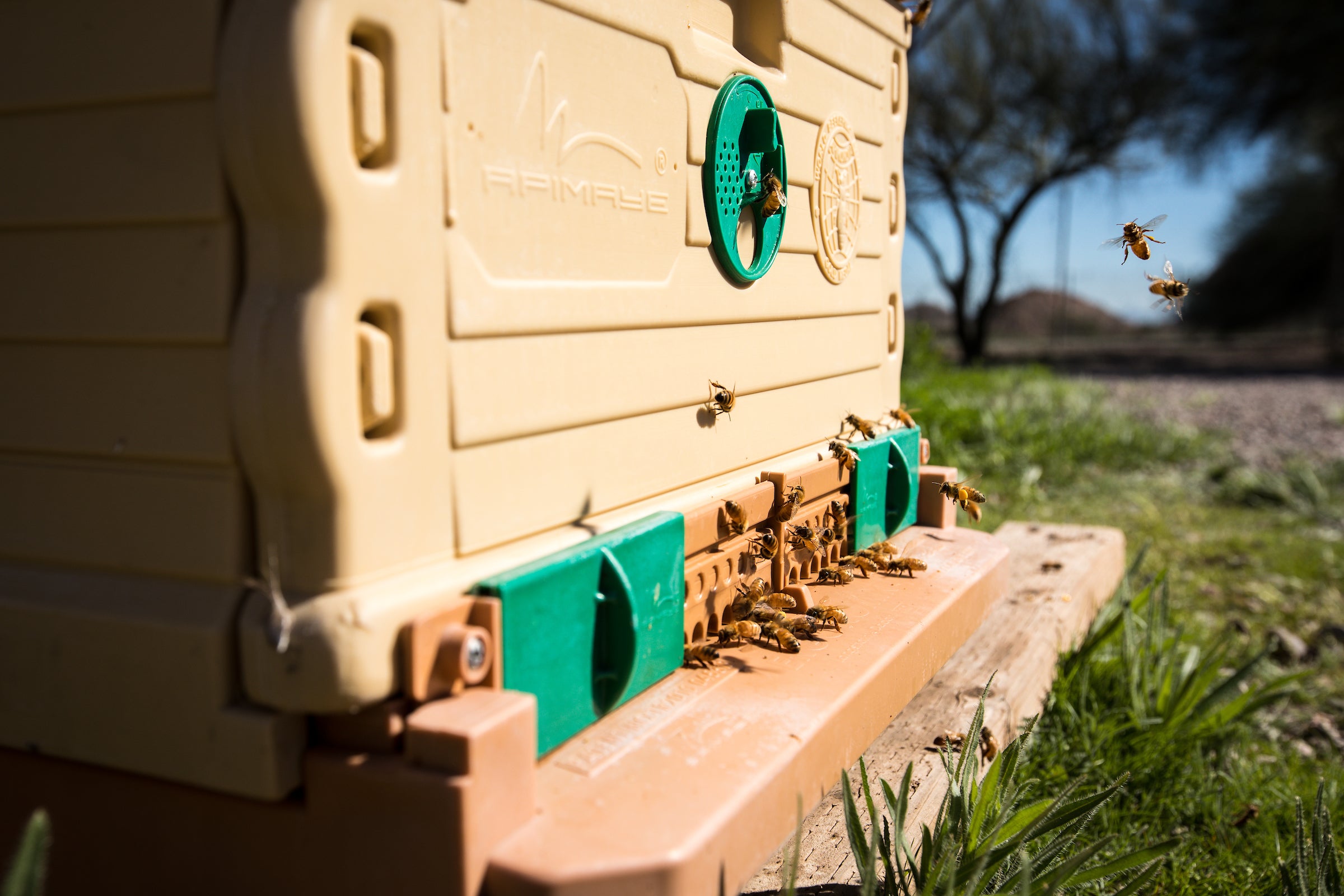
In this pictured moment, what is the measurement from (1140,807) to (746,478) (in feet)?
5.56

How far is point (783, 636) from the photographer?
7.57ft

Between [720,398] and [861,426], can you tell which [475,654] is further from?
[861,426]

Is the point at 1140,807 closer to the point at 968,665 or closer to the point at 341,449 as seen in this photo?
the point at 968,665

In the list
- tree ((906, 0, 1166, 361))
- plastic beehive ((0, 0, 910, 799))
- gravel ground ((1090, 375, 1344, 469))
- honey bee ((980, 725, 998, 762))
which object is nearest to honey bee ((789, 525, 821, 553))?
honey bee ((980, 725, 998, 762))

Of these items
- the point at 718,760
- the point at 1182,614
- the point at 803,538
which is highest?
the point at 803,538

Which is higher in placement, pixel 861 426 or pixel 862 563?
pixel 861 426

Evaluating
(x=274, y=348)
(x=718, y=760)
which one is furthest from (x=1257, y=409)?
(x=274, y=348)

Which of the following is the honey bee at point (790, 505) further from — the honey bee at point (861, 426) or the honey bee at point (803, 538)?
the honey bee at point (861, 426)

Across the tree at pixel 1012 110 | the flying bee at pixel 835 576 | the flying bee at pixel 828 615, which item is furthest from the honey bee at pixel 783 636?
the tree at pixel 1012 110

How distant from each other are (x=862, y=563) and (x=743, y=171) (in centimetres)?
109

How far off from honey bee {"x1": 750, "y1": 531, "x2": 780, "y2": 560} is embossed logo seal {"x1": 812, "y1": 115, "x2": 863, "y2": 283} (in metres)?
0.83

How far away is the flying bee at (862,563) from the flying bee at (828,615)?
1.50 feet

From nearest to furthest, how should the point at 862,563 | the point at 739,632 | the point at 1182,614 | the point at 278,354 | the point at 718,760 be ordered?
the point at 278,354 < the point at 718,760 < the point at 739,632 < the point at 862,563 < the point at 1182,614

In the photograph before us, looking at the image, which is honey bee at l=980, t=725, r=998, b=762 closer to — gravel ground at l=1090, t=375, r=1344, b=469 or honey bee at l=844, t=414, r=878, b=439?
honey bee at l=844, t=414, r=878, b=439
